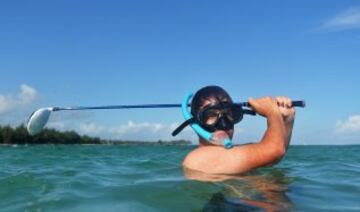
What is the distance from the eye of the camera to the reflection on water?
6.07 meters

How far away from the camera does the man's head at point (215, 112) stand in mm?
6383

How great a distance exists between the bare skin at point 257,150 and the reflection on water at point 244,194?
232 mm

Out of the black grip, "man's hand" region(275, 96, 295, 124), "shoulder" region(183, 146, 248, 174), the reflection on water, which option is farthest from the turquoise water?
the black grip

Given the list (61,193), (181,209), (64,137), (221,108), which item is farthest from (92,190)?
(64,137)

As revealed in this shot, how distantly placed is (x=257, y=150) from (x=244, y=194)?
0.93 metres

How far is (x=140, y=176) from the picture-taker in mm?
9625

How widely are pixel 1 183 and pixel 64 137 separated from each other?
17629 centimetres

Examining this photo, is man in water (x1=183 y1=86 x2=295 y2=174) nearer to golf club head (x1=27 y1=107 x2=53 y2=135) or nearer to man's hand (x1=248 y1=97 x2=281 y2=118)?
man's hand (x1=248 y1=97 x2=281 y2=118)

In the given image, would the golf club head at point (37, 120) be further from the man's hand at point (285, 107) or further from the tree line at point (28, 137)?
the tree line at point (28, 137)

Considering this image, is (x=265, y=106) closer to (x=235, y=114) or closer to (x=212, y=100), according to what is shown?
(x=235, y=114)

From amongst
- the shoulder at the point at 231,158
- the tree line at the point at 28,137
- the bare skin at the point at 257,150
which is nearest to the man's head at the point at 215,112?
the bare skin at the point at 257,150

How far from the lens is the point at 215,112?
639 cm

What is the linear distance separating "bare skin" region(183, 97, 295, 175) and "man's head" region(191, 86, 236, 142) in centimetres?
12

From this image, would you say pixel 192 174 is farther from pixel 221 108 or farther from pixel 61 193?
pixel 61 193
